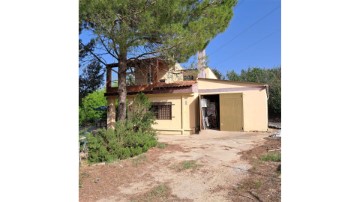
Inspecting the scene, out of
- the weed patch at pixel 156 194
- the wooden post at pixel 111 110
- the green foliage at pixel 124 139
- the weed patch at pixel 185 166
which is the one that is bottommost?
the weed patch at pixel 156 194

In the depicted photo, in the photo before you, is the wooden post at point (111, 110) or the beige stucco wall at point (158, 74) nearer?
the beige stucco wall at point (158, 74)

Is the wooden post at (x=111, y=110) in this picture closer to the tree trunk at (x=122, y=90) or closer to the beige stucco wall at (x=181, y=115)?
the beige stucco wall at (x=181, y=115)

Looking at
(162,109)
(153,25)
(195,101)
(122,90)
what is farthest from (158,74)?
(153,25)

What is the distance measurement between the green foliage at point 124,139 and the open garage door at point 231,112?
367 centimetres

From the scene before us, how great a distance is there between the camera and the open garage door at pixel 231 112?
8500 millimetres

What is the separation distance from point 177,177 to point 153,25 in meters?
2.81

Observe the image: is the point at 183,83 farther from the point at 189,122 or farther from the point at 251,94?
the point at 251,94

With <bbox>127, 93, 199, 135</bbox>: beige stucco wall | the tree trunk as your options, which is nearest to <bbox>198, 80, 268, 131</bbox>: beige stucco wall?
<bbox>127, 93, 199, 135</bbox>: beige stucco wall

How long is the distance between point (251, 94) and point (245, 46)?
19.5 feet

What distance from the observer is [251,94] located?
8438mm

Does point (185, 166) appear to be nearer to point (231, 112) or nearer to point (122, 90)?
point (122, 90)

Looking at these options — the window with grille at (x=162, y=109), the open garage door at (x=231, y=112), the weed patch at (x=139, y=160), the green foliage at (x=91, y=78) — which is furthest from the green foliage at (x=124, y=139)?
the open garage door at (x=231, y=112)
